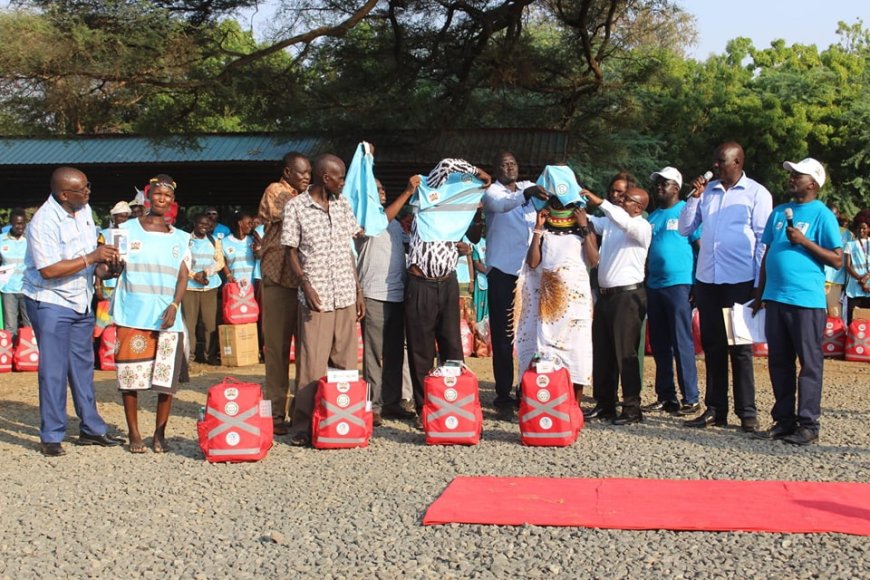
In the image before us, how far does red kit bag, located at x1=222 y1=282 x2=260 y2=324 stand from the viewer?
12.0m

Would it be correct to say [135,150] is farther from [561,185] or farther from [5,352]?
[561,185]

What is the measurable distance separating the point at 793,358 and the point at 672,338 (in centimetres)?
136

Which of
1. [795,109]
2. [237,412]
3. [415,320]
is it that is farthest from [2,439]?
[795,109]

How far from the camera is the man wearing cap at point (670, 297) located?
8.13 meters

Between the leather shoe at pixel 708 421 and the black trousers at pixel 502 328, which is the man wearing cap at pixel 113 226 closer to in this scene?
the black trousers at pixel 502 328

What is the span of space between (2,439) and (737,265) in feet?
19.1

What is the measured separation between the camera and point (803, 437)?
22.6 feet

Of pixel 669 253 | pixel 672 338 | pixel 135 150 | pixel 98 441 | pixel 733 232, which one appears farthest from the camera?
pixel 135 150

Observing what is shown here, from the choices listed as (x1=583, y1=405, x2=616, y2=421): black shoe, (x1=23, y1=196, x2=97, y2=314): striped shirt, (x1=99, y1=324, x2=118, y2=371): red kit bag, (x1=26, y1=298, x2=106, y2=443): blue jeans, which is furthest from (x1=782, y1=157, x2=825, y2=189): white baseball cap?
(x1=99, y1=324, x2=118, y2=371): red kit bag

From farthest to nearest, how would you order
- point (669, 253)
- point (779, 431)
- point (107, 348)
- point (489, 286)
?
point (107, 348) → point (669, 253) → point (489, 286) → point (779, 431)

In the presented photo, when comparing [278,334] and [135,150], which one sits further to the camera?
[135,150]

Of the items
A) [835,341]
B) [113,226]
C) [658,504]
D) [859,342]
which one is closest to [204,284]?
[113,226]

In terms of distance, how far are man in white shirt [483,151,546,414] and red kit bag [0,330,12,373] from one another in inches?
260

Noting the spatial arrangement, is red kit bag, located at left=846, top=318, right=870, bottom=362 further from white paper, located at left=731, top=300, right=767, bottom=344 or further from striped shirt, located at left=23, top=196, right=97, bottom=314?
striped shirt, located at left=23, top=196, right=97, bottom=314
